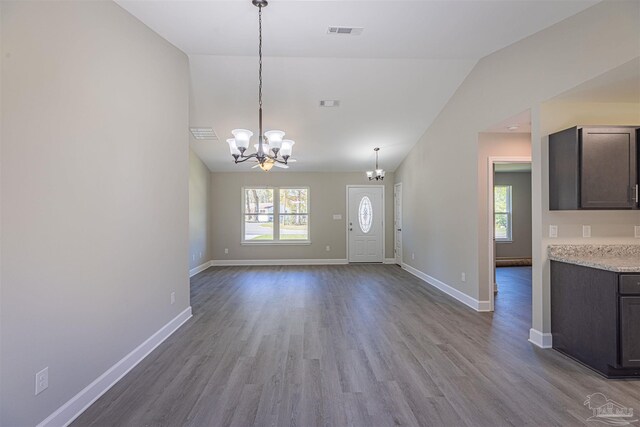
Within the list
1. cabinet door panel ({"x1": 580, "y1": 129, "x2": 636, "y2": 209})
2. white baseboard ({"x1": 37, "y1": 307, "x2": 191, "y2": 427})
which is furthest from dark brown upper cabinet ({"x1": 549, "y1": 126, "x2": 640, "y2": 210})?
white baseboard ({"x1": 37, "y1": 307, "x2": 191, "y2": 427})

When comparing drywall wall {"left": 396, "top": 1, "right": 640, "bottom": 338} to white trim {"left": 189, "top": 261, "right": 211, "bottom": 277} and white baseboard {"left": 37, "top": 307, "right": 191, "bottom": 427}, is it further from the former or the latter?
white trim {"left": 189, "top": 261, "right": 211, "bottom": 277}

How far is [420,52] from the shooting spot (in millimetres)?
3668

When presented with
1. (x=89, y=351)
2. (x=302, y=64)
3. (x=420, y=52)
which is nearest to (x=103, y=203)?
(x=89, y=351)

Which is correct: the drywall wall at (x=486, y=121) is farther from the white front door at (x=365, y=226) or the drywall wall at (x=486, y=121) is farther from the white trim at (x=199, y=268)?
the white trim at (x=199, y=268)

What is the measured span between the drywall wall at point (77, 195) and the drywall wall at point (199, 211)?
3.54 metres

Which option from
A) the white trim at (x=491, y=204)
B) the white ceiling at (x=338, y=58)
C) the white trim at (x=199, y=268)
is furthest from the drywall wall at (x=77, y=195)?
the white trim at (x=491, y=204)

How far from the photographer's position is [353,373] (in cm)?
259

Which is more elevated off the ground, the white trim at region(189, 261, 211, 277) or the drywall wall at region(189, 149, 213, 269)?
the drywall wall at region(189, 149, 213, 269)

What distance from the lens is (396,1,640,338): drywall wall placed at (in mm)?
2539

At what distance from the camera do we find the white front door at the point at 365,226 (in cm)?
843

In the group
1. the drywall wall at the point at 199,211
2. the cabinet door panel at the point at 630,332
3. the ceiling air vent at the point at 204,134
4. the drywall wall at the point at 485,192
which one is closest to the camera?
the cabinet door panel at the point at 630,332

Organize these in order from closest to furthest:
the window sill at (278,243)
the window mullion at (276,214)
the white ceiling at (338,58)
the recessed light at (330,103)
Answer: the white ceiling at (338,58)
the recessed light at (330,103)
the window sill at (278,243)
the window mullion at (276,214)

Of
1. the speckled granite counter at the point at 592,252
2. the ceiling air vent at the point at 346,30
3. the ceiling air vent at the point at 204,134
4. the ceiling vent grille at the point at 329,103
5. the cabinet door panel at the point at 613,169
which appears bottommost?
the speckled granite counter at the point at 592,252

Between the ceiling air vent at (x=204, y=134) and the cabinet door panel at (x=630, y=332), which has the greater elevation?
the ceiling air vent at (x=204, y=134)
